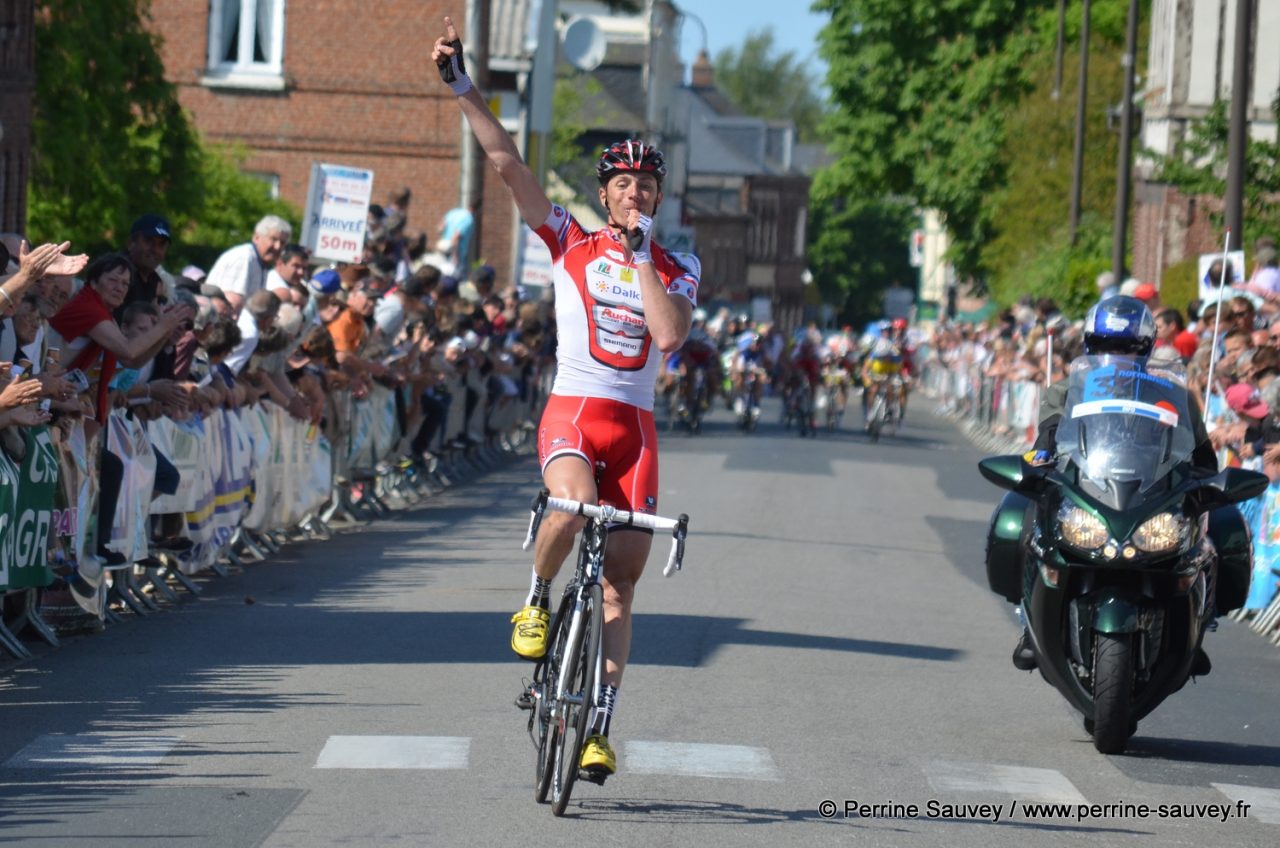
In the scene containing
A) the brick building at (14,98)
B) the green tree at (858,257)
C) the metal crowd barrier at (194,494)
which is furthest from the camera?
the green tree at (858,257)

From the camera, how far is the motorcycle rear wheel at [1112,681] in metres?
9.32

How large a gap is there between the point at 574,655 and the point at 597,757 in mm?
336

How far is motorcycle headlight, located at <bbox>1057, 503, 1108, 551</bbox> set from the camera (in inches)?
370

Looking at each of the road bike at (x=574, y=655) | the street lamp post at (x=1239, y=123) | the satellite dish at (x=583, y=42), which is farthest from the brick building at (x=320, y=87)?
the road bike at (x=574, y=655)

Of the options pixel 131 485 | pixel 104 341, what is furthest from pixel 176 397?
pixel 104 341

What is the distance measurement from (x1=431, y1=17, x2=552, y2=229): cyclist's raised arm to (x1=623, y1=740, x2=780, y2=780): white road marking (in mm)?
1970

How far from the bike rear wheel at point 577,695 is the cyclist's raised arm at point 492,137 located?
1288mm

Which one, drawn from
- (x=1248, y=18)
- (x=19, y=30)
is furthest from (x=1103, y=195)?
(x=19, y=30)

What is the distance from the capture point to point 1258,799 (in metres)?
8.90

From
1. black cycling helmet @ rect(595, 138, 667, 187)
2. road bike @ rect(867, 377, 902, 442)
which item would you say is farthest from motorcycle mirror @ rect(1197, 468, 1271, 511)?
road bike @ rect(867, 377, 902, 442)

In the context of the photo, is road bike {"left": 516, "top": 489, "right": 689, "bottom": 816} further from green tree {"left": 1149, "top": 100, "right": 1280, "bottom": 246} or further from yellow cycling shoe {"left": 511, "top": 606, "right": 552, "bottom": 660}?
green tree {"left": 1149, "top": 100, "right": 1280, "bottom": 246}

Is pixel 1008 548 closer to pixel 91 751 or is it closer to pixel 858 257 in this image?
pixel 91 751

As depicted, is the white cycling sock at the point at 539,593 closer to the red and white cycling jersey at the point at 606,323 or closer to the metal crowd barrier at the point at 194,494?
the red and white cycling jersey at the point at 606,323

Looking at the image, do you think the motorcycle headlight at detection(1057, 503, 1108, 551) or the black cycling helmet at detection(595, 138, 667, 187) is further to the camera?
the motorcycle headlight at detection(1057, 503, 1108, 551)
